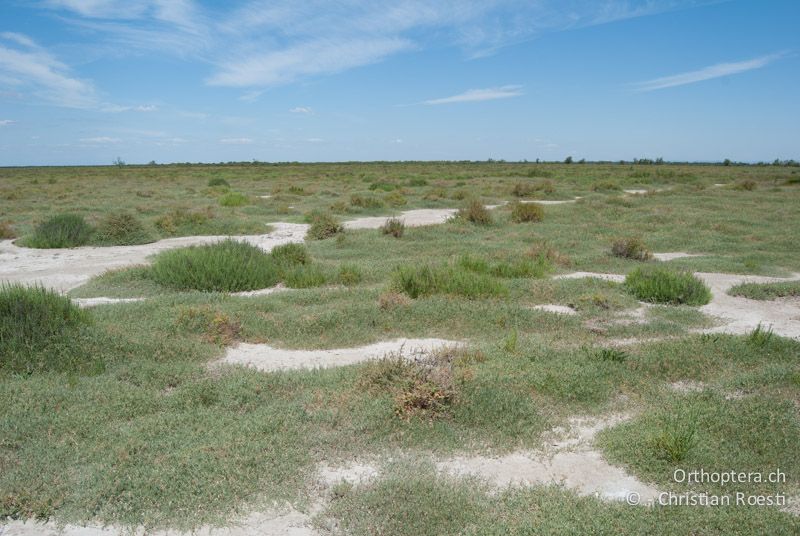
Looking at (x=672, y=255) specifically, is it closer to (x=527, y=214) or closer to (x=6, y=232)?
(x=527, y=214)

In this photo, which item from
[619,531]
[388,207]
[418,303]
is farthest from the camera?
[388,207]

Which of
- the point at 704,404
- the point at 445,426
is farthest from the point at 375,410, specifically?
the point at 704,404

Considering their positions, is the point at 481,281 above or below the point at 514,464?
above

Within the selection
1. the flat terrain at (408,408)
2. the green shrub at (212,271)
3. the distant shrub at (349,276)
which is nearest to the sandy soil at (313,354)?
the flat terrain at (408,408)

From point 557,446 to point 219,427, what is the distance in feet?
9.58

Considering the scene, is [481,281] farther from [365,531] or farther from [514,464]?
[365,531]

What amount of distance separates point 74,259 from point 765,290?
584 inches

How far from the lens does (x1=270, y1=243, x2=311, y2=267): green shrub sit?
11.8m

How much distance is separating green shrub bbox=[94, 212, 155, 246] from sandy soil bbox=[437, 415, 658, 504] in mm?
14381

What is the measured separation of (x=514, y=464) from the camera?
183 inches

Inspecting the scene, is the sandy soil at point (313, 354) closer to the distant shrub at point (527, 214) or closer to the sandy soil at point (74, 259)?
the sandy soil at point (74, 259)

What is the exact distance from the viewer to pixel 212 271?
1045 cm

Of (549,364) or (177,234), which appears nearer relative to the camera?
(549,364)

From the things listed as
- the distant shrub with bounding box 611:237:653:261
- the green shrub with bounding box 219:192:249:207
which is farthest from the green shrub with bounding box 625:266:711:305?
the green shrub with bounding box 219:192:249:207
